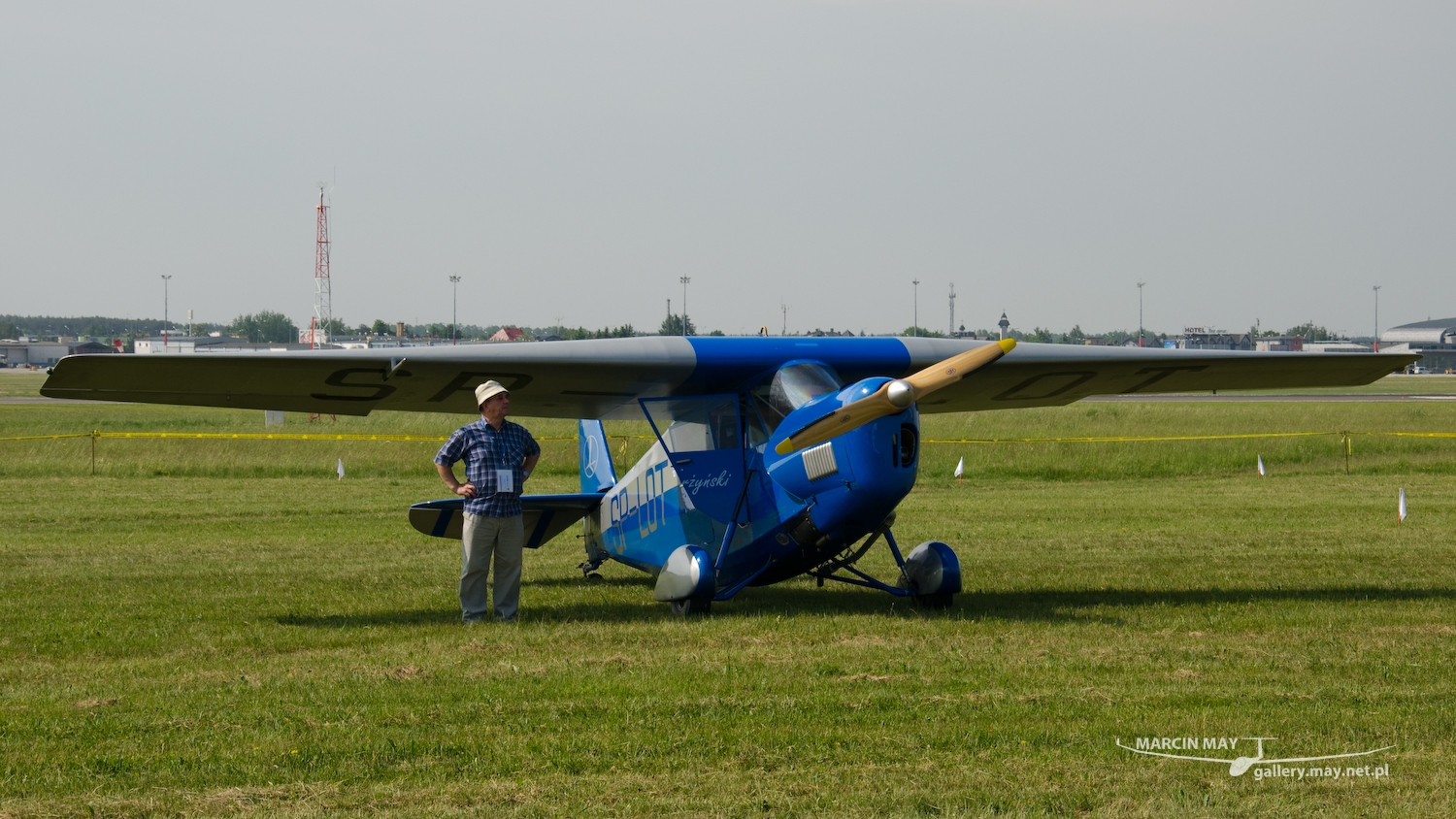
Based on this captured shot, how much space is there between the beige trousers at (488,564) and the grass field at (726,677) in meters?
0.34

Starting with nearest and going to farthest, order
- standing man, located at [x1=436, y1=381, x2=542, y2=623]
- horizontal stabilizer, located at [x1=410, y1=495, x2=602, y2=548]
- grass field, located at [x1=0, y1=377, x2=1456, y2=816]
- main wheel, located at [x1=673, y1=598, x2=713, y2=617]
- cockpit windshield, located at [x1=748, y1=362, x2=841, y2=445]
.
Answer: grass field, located at [x1=0, y1=377, x2=1456, y2=816] < standing man, located at [x1=436, y1=381, x2=542, y2=623] < cockpit windshield, located at [x1=748, y1=362, x2=841, y2=445] < main wheel, located at [x1=673, y1=598, x2=713, y2=617] < horizontal stabilizer, located at [x1=410, y1=495, x2=602, y2=548]

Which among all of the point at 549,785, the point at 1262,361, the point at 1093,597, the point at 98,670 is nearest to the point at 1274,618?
the point at 1093,597

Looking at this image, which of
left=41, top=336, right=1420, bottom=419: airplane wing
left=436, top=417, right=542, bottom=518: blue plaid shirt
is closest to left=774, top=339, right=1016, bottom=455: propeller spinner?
left=41, top=336, right=1420, bottom=419: airplane wing

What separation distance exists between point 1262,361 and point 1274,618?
380 centimetres

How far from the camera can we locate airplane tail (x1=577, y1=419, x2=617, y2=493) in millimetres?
13820

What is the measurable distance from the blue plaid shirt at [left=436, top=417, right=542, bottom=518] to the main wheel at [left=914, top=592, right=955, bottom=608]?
324 centimetres

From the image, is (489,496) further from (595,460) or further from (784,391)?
(595,460)

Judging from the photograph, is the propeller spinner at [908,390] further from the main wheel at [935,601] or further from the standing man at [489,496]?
the standing man at [489,496]

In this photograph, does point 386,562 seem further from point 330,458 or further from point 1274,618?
point 330,458

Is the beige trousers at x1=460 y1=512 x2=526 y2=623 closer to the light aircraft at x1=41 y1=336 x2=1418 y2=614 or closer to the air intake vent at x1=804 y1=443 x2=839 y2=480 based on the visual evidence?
the light aircraft at x1=41 y1=336 x2=1418 y2=614

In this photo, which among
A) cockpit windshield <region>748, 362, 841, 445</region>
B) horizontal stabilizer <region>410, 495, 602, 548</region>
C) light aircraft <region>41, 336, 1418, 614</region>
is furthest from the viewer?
horizontal stabilizer <region>410, 495, 602, 548</region>

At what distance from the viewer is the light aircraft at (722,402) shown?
9.43 m

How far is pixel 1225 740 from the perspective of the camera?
239 inches

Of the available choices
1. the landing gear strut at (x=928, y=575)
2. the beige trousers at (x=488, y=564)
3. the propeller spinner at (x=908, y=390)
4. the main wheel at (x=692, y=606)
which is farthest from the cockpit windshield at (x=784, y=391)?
the beige trousers at (x=488, y=564)
